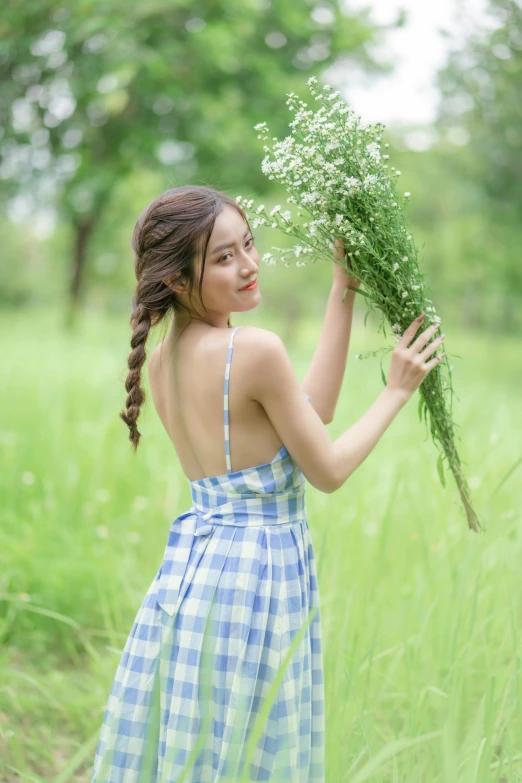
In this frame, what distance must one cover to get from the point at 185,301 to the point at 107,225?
1793 centimetres

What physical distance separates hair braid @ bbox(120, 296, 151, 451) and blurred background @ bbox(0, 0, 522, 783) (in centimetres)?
9

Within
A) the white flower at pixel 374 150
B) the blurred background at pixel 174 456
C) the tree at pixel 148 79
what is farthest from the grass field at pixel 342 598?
the tree at pixel 148 79

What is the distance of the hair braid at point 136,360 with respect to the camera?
1.85m

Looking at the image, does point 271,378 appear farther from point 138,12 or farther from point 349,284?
point 138,12

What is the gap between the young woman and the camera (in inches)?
69.9

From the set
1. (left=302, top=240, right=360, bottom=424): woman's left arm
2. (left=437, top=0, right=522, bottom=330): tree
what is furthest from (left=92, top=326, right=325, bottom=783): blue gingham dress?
(left=437, top=0, right=522, bottom=330): tree

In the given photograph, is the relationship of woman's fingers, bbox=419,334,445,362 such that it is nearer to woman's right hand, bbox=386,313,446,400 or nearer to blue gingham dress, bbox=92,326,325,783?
woman's right hand, bbox=386,313,446,400

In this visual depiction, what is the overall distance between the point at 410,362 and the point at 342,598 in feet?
4.30

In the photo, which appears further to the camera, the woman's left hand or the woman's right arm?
the woman's left hand

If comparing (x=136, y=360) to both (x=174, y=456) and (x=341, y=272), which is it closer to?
(x=341, y=272)

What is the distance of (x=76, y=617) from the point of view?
3.35 meters

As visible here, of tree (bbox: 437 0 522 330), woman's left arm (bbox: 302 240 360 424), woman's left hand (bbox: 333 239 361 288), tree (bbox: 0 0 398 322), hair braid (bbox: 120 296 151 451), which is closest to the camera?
hair braid (bbox: 120 296 151 451)

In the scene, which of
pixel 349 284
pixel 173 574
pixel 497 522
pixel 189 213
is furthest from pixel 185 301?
pixel 497 522

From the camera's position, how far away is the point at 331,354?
2102mm
